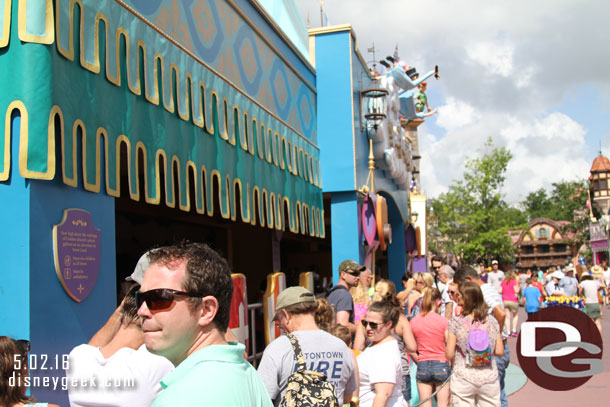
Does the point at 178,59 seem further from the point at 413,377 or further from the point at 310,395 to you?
the point at 310,395

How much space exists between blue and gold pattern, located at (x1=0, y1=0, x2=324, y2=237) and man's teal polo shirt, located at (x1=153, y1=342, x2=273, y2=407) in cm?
324

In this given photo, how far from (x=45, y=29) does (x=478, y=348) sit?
172 inches

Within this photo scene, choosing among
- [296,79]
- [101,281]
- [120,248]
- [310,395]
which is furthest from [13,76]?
[296,79]

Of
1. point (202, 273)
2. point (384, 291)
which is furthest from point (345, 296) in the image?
point (202, 273)

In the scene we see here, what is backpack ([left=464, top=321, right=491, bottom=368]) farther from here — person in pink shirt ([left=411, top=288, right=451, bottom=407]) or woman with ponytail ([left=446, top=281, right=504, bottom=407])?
person in pink shirt ([left=411, top=288, right=451, bottom=407])

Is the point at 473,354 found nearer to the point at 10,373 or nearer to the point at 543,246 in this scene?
the point at 10,373

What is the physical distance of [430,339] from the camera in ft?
20.3

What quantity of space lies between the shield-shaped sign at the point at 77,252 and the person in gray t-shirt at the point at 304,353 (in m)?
1.82

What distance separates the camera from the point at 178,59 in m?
6.89

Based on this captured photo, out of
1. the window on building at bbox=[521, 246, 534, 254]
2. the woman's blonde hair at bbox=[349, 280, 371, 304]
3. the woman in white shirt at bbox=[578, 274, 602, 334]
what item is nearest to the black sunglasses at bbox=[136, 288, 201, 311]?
the woman's blonde hair at bbox=[349, 280, 371, 304]

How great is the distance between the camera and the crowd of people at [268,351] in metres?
1.89

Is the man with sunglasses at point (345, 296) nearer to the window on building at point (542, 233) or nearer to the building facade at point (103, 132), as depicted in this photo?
the building facade at point (103, 132)

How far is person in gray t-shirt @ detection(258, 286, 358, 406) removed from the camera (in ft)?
11.4

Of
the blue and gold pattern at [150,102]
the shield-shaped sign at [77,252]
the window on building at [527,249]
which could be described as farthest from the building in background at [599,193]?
the window on building at [527,249]
